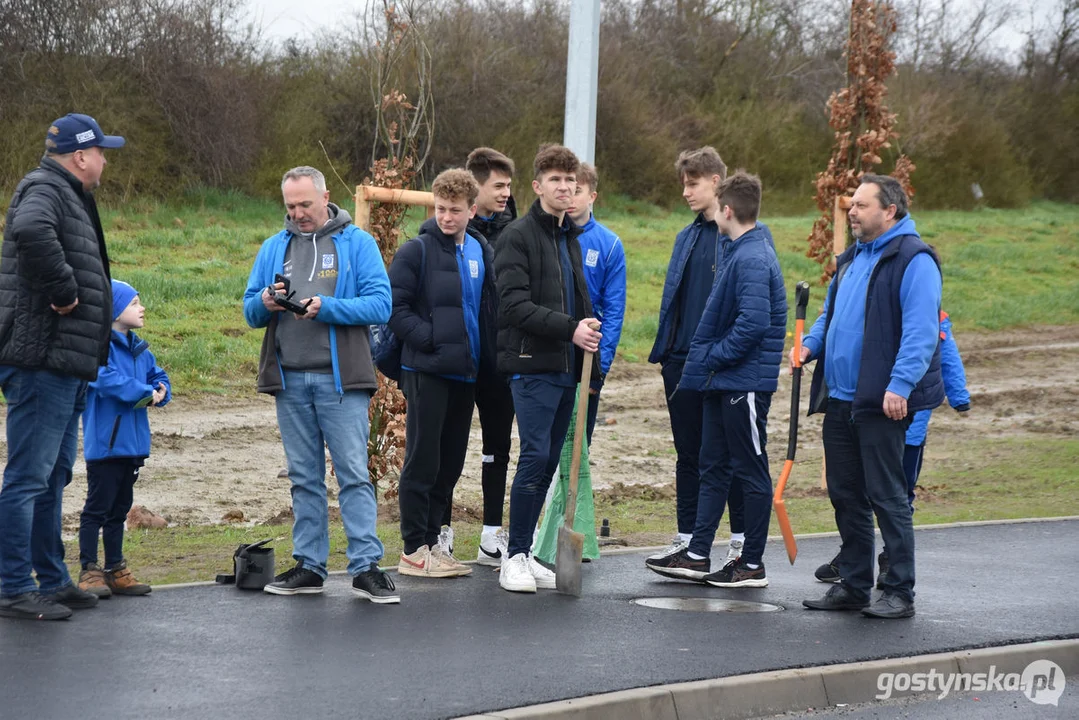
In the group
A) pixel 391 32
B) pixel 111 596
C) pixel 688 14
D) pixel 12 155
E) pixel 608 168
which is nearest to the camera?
pixel 111 596

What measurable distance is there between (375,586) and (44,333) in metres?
2.07

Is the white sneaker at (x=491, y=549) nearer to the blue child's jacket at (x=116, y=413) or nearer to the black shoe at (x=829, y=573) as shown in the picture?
the black shoe at (x=829, y=573)

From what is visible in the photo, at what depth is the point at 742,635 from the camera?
22.2ft

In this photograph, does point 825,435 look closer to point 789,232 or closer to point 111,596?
point 111,596

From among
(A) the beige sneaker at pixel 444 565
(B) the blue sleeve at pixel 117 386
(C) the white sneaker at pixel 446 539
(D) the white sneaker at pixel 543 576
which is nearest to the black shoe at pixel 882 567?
(D) the white sneaker at pixel 543 576

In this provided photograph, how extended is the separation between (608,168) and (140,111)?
1460 cm

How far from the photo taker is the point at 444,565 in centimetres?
796

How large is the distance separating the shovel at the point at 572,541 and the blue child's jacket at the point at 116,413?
2267 millimetres

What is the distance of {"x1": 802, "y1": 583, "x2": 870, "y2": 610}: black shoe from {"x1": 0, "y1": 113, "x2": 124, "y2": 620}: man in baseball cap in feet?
12.6

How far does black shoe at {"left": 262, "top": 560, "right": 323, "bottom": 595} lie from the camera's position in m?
7.29

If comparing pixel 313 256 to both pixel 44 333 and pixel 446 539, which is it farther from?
pixel 446 539

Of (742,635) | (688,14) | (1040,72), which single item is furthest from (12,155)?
(1040,72)

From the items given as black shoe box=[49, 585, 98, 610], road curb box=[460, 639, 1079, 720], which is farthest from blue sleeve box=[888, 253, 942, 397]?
black shoe box=[49, 585, 98, 610]

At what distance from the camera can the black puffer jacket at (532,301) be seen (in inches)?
294
